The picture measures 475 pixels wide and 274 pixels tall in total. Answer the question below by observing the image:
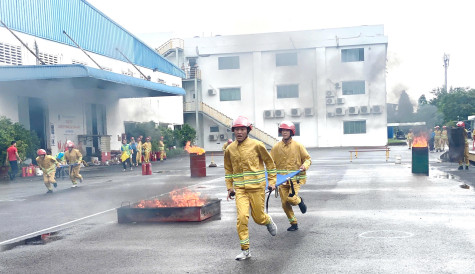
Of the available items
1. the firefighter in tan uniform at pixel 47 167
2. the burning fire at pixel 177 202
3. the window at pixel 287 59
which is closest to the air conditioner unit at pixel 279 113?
the window at pixel 287 59

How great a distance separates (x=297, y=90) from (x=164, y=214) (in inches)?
1354

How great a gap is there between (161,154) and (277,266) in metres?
27.5

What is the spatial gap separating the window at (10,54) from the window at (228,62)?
23585 mm

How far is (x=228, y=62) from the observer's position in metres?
46.8

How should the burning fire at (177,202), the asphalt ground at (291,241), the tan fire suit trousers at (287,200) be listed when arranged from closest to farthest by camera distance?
the asphalt ground at (291,241), the tan fire suit trousers at (287,200), the burning fire at (177,202)

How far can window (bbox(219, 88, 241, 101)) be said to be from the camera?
157 feet

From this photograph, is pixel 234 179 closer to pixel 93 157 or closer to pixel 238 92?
pixel 93 157

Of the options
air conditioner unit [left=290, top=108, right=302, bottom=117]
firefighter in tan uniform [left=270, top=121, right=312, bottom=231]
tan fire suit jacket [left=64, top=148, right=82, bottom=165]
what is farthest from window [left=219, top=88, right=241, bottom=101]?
firefighter in tan uniform [left=270, top=121, right=312, bottom=231]

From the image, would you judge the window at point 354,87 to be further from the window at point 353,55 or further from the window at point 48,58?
the window at point 48,58

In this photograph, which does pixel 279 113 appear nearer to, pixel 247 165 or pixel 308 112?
pixel 308 112

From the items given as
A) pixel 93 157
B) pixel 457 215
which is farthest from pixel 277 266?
pixel 93 157

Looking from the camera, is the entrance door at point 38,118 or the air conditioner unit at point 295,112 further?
the air conditioner unit at point 295,112

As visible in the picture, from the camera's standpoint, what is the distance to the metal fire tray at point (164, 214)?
9258 mm

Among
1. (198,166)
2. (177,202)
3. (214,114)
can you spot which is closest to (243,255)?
(177,202)
